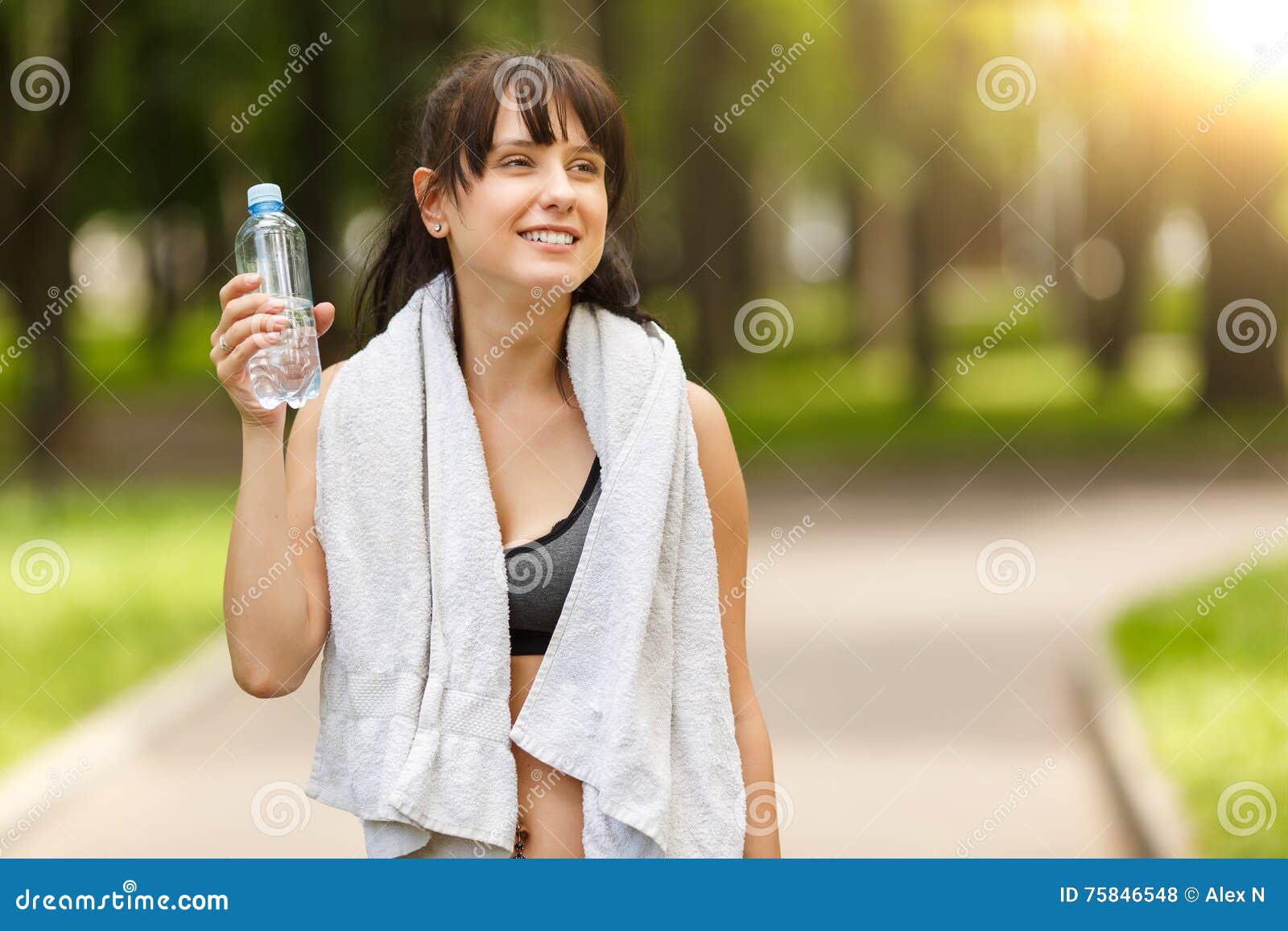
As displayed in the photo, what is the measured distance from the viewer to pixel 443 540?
273 centimetres

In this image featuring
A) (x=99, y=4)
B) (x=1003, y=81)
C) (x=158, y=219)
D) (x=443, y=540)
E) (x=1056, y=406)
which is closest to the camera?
(x=443, y=540)

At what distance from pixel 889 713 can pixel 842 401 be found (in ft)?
60.4

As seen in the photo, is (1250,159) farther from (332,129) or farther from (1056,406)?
(332,129)

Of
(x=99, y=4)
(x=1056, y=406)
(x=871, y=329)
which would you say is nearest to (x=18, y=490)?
(x=99, y=4)

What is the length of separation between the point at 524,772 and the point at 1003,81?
25122 mm

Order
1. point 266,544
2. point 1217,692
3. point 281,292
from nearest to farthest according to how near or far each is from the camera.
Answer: point 266,544 → point 281,292 → point 1217,692

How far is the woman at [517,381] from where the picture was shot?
2.59 metres

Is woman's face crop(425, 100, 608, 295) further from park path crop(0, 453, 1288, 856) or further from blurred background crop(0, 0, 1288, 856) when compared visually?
park path crop(0, 453, 1288, 856)

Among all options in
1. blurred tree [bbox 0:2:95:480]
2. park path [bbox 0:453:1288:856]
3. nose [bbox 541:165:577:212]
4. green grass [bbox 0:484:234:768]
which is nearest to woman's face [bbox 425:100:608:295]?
nose [bbox 541:165:577:212]

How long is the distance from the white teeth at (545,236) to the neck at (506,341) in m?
0.17

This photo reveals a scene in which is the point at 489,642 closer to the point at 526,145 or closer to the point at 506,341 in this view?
the point at 506,341

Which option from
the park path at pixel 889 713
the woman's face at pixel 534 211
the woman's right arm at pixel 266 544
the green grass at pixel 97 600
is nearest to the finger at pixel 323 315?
the woman's right arm at pixel 266 544

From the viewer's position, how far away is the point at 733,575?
2.91m

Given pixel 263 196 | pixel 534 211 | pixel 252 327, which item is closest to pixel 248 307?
pixel 252 327
